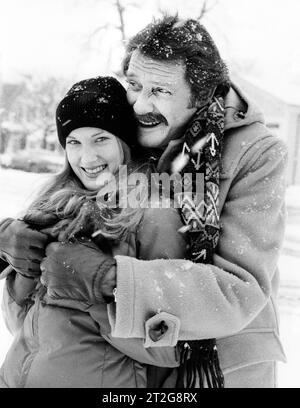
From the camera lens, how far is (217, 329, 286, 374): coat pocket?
189cm

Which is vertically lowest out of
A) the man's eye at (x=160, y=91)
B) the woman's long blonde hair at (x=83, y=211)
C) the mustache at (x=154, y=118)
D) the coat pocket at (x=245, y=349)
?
the coat pocket at (x=245, y=349)

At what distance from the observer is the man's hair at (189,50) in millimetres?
2016

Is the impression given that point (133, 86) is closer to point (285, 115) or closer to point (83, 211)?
point (83, 211)

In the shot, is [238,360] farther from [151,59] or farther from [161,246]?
[151,59]

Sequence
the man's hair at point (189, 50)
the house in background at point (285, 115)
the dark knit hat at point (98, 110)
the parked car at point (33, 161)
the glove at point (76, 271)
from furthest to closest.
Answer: the house in background at point (285, 115) → the parked car at point (33, 161) → the dark knit hat at point (98, 110) → the man's hair at point (189, 50) → the glove at point (76, 271)

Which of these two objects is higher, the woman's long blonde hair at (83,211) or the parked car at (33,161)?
the woman's long blonde hair at (83,211)

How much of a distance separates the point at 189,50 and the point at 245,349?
1.18 metres

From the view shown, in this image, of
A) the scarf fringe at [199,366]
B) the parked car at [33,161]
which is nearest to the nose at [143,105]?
the scarf fringe at [199,366]

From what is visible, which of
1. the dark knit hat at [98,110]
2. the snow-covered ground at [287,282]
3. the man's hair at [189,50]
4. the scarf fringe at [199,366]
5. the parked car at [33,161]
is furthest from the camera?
the parked car at [33,161]

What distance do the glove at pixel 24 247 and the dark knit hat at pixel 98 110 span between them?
1.73ft

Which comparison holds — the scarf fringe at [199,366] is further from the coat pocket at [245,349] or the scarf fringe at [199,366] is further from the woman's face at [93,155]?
the woman's face at [93,155]

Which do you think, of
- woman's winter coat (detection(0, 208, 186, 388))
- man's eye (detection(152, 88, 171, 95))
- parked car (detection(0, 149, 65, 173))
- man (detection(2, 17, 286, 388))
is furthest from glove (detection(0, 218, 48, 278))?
parked car (detection(0, 149, 65, 173))

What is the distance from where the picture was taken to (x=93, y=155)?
81.5 inches

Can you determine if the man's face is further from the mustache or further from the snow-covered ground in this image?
the snow-covered ground
